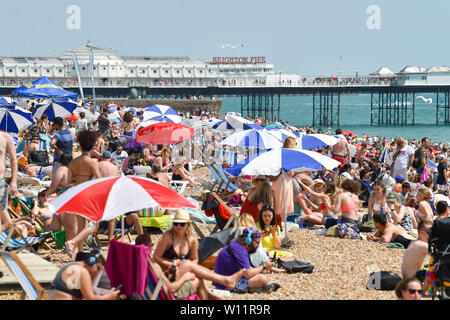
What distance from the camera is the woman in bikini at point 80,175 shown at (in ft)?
20.3

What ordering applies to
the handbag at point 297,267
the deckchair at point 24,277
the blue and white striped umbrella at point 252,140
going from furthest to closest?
the blue and white striped umbrella at point 252,140 < the handbag at point 297,267 < the deckchair at point 24,277

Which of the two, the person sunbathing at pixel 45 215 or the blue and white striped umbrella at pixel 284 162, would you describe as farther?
the blue and white striped umbrella at pixel 284 162

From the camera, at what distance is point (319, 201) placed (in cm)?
948

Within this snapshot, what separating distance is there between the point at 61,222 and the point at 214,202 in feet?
5.49

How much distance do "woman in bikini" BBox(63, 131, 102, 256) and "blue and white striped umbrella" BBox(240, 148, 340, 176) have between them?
1.68 m

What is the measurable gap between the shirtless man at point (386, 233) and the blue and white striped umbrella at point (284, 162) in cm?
93

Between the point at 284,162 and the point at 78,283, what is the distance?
327cm

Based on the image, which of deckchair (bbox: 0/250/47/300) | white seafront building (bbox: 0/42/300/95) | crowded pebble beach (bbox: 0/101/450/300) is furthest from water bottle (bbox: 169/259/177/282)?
white seafront building (bbox: 0/42/300/95)

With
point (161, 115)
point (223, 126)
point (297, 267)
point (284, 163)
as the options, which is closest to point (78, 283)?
point (297, 267)

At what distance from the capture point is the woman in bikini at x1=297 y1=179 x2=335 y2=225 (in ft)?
29.1

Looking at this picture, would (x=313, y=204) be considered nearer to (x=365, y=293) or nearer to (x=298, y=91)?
(x=365, y=293)

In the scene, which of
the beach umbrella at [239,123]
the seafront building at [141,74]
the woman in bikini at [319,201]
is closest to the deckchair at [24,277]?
the woman in bikini at [319,201]

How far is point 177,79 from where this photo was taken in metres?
88.8

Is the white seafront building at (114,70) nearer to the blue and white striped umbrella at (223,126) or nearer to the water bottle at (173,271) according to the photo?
the blue and white striped umbrella at (223,126)
